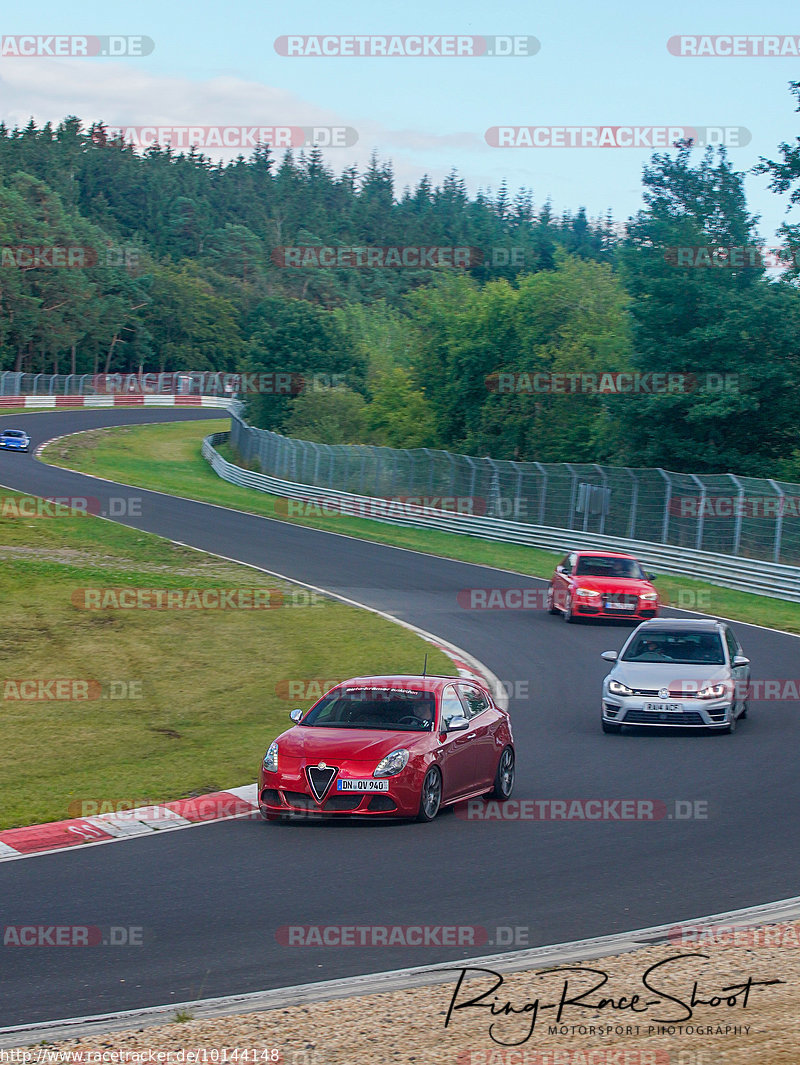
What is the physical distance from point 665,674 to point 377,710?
532 cm

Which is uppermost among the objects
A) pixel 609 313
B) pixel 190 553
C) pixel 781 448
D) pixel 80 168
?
pixel 80 168

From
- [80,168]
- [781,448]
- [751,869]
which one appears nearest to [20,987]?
[751,869]

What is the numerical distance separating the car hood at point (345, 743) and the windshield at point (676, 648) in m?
5.88

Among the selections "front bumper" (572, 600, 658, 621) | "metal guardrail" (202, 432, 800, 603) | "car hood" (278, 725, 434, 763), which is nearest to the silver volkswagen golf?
"car hood" (278, 725, 434, 763)

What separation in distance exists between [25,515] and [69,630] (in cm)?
1653

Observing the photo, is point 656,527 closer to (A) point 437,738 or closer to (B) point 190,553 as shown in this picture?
(B) point 190,553

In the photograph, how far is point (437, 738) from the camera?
11.3 meters

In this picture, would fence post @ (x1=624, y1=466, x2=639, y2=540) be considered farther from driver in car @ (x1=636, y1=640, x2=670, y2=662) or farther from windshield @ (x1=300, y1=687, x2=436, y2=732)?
windshield @ (x1=300, y1=687, x2=436, y2=732)

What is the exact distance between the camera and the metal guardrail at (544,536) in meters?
30.9

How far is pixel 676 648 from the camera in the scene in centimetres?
1652

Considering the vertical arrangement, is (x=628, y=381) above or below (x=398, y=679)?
above

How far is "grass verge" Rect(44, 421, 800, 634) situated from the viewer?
29672 mm

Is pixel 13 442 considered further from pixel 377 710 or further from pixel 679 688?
pixel 377 710

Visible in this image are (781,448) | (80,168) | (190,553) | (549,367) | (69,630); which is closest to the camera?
(69,630)
